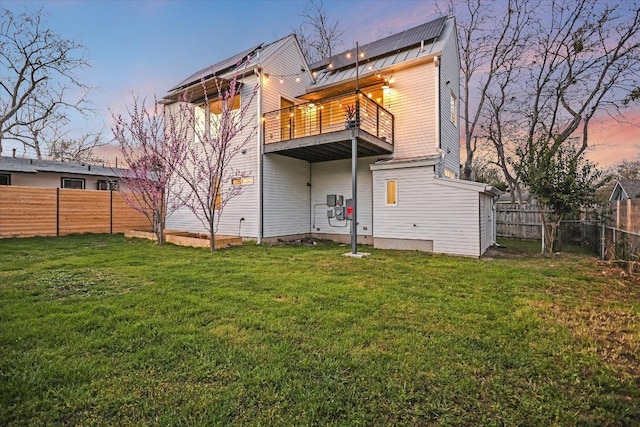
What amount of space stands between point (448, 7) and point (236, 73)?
13.0m

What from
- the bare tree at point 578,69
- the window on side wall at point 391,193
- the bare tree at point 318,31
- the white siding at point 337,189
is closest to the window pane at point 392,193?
the window on side wall at point 391,193

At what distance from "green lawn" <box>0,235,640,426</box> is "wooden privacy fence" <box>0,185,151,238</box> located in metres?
7.61

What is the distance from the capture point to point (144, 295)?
425 cm

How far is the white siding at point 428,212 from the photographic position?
320 inches

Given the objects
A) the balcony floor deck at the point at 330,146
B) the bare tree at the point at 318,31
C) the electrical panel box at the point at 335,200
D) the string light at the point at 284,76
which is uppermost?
the bare tree at the point at 318,31

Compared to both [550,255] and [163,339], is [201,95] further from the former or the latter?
[550,255]

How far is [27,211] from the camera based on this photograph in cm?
1090

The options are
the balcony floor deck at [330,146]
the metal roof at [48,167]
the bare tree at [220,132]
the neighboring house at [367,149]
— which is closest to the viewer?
the neighboring house at [367,149]

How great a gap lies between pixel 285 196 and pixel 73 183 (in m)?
12.8

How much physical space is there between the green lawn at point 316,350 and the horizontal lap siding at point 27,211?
24.9 feet

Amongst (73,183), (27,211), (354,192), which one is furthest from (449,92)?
(73,183)

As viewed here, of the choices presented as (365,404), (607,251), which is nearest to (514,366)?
(365,404)

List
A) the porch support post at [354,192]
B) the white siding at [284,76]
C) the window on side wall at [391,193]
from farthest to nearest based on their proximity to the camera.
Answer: the white siding at [284,76] < the window on side wall at [391,193] < the porch support post at [354,192]

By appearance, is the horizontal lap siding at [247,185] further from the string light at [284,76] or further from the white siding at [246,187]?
the string light at [284,76]
